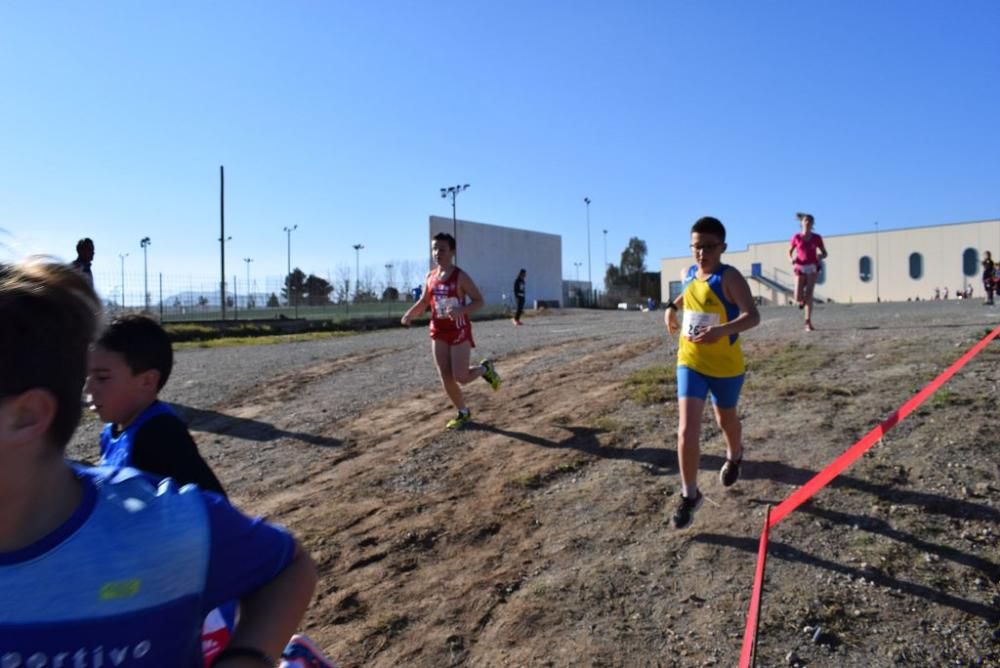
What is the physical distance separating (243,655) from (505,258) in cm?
5410

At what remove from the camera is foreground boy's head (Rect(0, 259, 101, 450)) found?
1257 millimetres

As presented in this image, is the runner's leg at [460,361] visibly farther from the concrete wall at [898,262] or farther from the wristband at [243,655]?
the concrete wall at [898,262]

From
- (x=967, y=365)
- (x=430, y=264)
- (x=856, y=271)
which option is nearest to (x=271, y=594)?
(x=967, y=365)

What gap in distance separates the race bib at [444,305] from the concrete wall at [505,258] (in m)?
39.4

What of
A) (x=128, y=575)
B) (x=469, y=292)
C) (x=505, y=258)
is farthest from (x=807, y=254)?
(x=505, y=258)

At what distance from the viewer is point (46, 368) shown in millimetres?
1296

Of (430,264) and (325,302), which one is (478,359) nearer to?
(325,302)

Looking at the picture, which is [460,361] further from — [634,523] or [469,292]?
[634,523]

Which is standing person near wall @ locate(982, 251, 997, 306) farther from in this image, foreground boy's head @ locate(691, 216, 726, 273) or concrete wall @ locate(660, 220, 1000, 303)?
concrete wall @ locate(660, 220, 1000, 303)

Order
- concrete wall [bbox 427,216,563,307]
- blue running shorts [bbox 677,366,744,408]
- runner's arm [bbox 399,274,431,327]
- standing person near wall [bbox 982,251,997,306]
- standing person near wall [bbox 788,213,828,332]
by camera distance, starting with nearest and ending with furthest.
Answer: blue running shorts [bbox 677,366,744,408]
runner's arm [bbox 399,274,431,327]
standing person near wall [bbox 788,213,828,332]
standing person near wall [bbox 982,251,997,306]
concrete wall [bbox 427,216,563,307]

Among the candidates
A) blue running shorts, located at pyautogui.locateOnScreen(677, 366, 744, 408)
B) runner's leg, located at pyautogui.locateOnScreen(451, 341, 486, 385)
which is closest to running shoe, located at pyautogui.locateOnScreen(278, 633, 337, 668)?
blue running shorts, located at pyautogui.locateOnScreen(677, 366, 744, 408)

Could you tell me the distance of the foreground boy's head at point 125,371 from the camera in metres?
2.50

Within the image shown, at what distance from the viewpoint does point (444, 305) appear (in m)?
7.33

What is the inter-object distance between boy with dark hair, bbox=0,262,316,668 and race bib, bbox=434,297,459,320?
589cm
